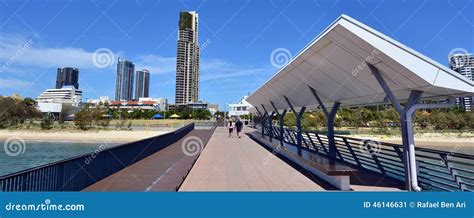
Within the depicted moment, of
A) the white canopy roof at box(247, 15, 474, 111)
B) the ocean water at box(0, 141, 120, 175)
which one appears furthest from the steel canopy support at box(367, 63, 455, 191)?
the ocean water at box(0, 141, 120, 175)

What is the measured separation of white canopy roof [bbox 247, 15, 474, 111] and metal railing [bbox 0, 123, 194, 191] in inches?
176

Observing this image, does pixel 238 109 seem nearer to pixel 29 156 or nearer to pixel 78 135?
pixel 78 135

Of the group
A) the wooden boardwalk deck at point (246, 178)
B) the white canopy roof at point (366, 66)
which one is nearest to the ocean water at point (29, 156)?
the wooden boardwalk deck at point (246, 178)

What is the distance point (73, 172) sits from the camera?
4336mm

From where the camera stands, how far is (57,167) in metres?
3.93

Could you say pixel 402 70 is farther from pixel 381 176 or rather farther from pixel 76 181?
pixel 76 181

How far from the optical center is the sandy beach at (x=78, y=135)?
32.7 metres

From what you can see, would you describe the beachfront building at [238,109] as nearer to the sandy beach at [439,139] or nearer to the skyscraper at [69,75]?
the skyscraper at [69,75]

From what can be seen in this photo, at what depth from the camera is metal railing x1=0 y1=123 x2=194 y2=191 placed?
3.27 m

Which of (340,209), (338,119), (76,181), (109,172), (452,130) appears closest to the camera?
(340,209)

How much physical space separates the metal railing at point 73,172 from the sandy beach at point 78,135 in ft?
88.1

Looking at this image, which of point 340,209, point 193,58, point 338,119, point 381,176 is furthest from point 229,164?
point 338,119

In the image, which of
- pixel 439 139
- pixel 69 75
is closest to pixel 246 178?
pixel 439 139

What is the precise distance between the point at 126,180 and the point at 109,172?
2.08ft
